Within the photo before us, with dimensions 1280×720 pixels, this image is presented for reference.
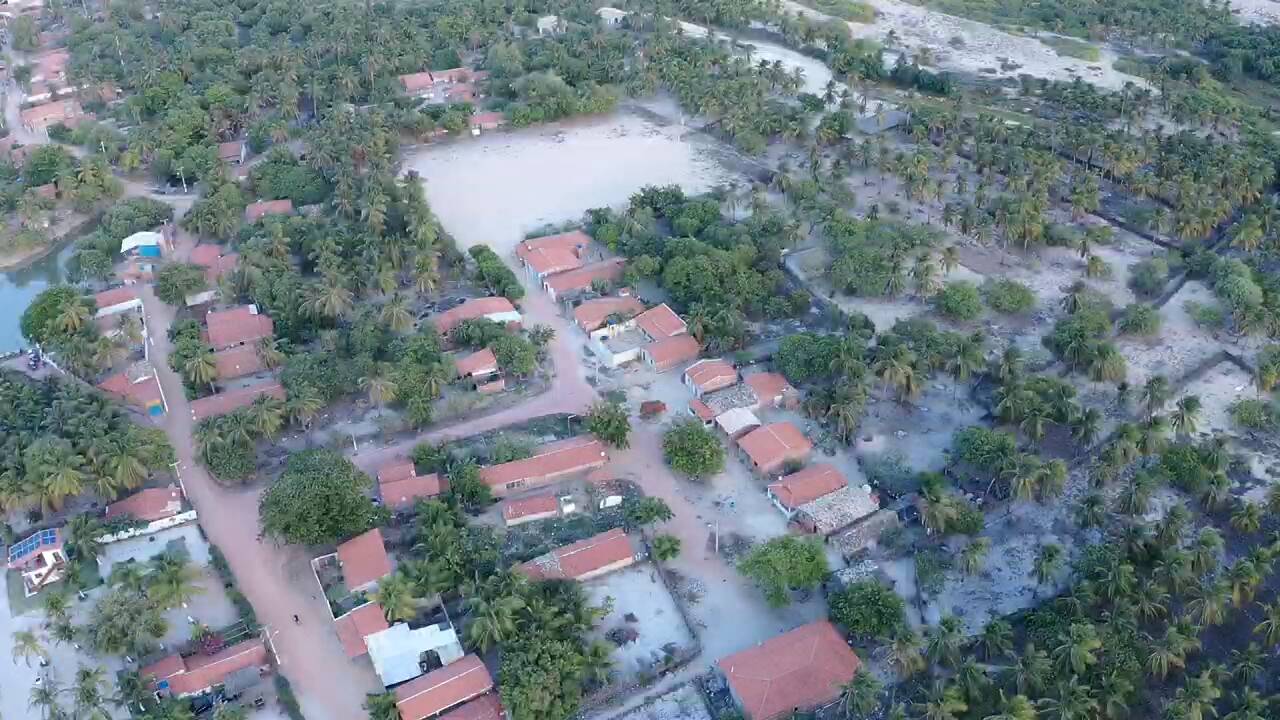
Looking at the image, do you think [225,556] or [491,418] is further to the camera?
[491,418]

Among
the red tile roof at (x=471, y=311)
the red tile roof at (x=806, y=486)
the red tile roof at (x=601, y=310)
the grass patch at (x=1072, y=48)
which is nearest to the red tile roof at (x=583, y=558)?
the red tile roof at (x=806, y=486)

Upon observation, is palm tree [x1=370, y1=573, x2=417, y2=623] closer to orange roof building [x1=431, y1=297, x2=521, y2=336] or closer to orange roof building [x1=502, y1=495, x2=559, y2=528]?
orange roof building [x1=502, y1=495, x2=559, y2=528]

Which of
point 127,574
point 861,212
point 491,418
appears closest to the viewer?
point 127,574

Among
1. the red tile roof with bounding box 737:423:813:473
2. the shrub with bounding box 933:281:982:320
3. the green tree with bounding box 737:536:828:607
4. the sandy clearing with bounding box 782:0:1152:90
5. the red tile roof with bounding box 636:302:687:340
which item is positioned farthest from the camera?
the sandy clearing with bounding box 782:0:1152:90

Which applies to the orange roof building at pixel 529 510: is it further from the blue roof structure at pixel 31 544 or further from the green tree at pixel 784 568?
the blue roof structure at pixel 31 544

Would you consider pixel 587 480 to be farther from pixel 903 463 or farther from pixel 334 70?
pixel 334 70

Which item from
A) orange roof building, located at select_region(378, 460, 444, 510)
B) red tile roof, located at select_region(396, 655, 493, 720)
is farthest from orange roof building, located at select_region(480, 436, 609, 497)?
red tile roof, located at select_region(396, 655, 493, 720)

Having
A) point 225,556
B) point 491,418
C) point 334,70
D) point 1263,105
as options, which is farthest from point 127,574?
point 1263,105
